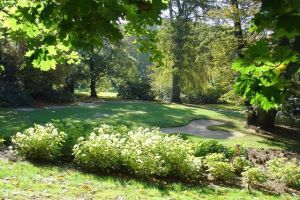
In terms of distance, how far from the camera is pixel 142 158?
27.9 feet

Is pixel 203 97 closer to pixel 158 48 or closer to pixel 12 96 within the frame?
pixel 12 96

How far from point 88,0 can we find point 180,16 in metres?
28.9

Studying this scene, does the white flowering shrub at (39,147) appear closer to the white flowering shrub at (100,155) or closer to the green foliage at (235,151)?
the white flowering shrub at (100,155)

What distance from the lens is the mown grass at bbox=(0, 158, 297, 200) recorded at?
6.78 m

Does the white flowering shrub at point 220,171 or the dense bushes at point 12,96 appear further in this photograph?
the dense bushes at point 12,96

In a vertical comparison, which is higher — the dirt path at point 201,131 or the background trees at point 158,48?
the background trees at point 158,48

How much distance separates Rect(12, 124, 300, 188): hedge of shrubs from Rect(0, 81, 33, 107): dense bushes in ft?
34.7

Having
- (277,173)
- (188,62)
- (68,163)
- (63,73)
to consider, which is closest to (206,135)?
(277,173)

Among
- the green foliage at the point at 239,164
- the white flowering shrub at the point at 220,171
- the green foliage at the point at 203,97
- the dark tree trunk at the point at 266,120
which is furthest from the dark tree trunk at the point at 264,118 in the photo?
the green foliage at the point at 203,97

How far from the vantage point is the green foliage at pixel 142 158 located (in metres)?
8.46

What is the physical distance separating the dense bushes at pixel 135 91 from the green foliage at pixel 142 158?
71.2 ft

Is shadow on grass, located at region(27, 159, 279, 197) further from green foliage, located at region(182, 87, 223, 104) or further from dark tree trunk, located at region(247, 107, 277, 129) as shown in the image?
green foliage, located at region(182, 87, 223, 104)

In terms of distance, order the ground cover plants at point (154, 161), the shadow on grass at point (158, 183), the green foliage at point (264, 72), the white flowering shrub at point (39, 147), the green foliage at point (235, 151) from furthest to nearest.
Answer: the green foliage at point (235, 151) < the white flowering shrub at point (39, 147) < the ground cover plants at point (154, 161) < the shadow on grass at point (158, 183) < the green foliage at point (264, 72)

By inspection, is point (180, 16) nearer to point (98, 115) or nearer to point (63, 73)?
point (63, 73)
